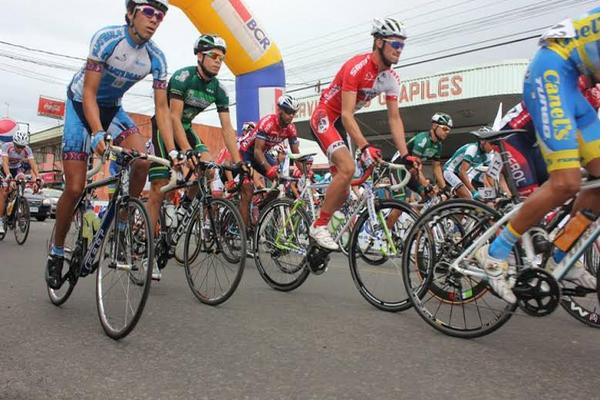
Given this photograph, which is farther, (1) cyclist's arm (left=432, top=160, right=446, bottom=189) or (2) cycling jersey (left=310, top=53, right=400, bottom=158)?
(1) cyclist's arm (left=432, top=160, right=446, bottom=189)

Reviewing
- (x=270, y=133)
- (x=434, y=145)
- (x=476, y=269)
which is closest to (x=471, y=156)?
(x=434, y=145)

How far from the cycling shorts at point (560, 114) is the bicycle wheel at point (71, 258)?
3.10m

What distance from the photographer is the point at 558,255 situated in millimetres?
2629

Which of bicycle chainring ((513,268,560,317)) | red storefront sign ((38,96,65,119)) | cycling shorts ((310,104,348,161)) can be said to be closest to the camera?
bicycle chainring ((513,268,560,317))

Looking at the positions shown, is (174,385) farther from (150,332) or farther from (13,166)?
(13,166)

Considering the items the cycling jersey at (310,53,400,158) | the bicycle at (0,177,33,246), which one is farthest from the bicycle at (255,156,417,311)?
the bicycle at (0,177,33,246)

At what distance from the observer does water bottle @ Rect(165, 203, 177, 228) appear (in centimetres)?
462

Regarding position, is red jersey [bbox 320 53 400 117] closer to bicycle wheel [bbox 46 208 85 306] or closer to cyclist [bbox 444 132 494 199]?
bicycle wheel [bbox 46 208 85 306]

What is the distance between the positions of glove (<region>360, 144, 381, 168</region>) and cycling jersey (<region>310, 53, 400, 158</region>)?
1.24ft

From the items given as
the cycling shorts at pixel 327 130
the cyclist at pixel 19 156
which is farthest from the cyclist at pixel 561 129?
the cyclist at pixel 19 156

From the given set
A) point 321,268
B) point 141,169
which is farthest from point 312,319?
point 141,169

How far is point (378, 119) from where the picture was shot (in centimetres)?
2388

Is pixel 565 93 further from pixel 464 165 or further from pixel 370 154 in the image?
pixel 464 165

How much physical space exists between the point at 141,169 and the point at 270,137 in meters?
2.87
